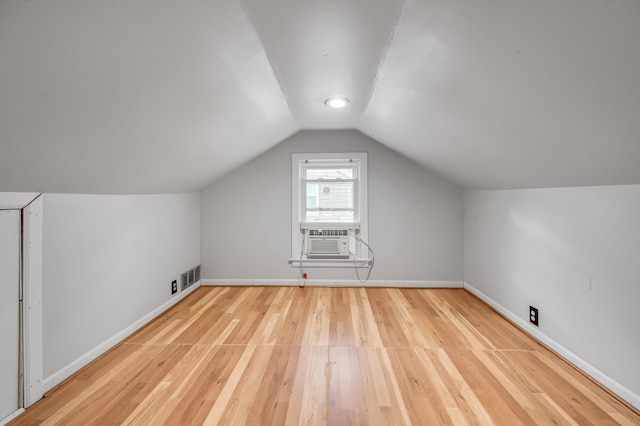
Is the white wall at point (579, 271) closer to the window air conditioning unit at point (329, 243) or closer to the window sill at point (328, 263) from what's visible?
the window sill at point (328, 263)

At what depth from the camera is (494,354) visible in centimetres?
225

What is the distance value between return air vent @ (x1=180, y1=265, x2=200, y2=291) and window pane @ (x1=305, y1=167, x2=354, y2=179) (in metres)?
1.94

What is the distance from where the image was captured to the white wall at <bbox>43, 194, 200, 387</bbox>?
189 cm

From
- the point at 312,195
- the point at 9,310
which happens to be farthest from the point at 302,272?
the point at 9,310

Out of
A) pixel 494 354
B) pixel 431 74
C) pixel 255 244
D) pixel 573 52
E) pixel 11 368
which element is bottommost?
pixel 494 354

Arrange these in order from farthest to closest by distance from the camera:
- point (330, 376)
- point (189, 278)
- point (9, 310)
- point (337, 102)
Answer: point (189, 278), point (337, 102), point (330, 376), point (9, 310)

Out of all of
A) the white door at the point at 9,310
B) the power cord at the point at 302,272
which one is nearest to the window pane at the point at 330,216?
the power cord at the point at 302,272

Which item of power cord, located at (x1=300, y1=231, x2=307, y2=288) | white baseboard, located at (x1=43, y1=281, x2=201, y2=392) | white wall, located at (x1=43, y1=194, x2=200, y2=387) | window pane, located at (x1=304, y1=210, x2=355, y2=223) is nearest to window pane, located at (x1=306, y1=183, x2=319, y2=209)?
window pane, located at (x1=304, y1=210, x2=355, y2=223)

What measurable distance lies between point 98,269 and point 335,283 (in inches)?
104

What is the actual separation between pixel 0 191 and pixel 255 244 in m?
2.68

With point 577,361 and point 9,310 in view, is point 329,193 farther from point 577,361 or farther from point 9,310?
point 9,310

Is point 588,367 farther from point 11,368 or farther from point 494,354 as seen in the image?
point 11,368

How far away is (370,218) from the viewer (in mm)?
4008

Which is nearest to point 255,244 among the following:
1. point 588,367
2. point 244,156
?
point 244,156
